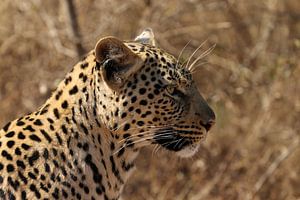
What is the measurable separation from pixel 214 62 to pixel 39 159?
629cm

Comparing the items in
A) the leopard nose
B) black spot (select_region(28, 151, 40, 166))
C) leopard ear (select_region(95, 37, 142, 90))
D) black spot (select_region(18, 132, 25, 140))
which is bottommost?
the leopard nose

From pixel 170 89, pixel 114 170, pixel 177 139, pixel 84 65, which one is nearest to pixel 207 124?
pixel 177 139

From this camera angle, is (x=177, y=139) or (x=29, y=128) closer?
(x=29, y=128)

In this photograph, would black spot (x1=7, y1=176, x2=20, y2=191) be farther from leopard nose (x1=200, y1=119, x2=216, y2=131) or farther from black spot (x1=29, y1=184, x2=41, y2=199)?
leopard nose (x1=200, y1=119, x2=216, y2=131)

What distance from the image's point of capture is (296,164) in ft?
33.8

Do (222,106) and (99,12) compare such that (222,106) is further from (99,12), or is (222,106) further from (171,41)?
(99,12)

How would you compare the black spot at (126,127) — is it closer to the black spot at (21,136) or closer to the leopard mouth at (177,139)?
the leopard mouth at (177,139)

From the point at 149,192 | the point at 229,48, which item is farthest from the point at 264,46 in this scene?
the point at 149,192

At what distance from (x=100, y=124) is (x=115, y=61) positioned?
0.40 meters

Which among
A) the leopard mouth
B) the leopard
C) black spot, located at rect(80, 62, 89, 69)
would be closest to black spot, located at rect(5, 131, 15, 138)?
the leopard

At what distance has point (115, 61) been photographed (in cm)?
521

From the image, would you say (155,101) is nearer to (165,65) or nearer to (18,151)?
(165,65)

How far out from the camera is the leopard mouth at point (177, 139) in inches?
215

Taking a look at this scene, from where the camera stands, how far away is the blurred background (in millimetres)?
9938
